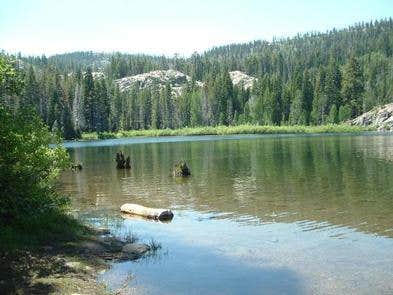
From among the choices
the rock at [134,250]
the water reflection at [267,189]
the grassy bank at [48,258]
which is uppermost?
the grassy bank at [48,258]

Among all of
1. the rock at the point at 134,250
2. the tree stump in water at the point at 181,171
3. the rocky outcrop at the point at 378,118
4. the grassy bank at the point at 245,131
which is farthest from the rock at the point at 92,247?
the rocky outcrop at the point at 378,118

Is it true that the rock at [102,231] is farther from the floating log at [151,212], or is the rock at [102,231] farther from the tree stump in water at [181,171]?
the tree stump in water at [181,171]

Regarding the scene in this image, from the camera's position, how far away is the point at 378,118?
173125mm

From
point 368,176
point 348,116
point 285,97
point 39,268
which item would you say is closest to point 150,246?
point 39,268

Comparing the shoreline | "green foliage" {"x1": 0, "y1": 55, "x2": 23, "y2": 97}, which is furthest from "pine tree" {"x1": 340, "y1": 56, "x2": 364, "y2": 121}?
"green foliage" {"x1": 0, "y1": 55, "x2": 23, "y2": 97}

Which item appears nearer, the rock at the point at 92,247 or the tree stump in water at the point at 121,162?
the rock at the point at 92,247

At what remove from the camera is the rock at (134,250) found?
2017cm

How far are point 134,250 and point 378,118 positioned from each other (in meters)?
166

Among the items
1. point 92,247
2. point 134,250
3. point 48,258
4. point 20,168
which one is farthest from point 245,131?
point 48,258

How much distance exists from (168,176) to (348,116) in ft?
455

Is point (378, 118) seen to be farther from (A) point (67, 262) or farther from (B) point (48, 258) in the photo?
(B) point (48, 258)

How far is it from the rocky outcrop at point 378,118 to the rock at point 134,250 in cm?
15854

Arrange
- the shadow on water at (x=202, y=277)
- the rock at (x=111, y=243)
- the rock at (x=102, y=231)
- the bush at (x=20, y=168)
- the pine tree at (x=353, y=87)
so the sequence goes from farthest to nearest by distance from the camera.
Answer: the pine tree at (x=353, y=87) < the rock at (x=102, y=231) < the rock at (x=111, y=243) < the bush at (x=20, y=168) < the shadow on water at (x=202, y=277)

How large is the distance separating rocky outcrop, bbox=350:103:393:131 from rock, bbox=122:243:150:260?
159 m
